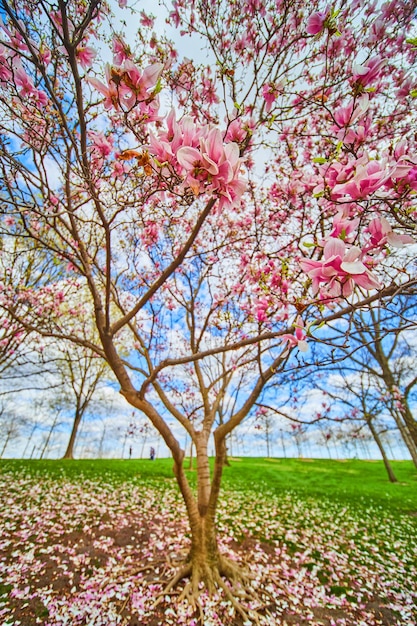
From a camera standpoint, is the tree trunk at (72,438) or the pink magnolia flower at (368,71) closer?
the pink magnolia flower at (368,71)

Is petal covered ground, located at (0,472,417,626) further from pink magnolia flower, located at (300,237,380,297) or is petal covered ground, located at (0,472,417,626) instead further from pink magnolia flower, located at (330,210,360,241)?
pink magnolia flower, located at (330,210,360,241)

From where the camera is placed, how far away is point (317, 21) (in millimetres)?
1896

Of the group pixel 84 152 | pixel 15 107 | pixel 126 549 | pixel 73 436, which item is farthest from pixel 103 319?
pixel 73 436

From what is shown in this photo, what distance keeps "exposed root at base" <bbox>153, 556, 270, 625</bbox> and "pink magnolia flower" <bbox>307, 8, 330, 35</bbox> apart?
18.9 ft

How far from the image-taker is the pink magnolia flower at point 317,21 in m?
1.87

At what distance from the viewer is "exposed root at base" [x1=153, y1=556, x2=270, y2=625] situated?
11.5 feet

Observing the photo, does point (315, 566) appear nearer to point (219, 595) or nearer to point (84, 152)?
point (219, 595)

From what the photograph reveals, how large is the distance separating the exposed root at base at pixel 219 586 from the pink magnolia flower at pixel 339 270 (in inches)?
169

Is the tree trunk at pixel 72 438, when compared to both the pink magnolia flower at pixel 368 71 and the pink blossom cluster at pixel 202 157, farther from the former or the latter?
the pink magnolia flower at pixel 368 71

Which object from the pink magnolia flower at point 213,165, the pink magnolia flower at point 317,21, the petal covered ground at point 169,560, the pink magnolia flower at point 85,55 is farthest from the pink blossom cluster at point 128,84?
the petal covered ground at point 169,560

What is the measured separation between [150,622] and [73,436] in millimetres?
17314

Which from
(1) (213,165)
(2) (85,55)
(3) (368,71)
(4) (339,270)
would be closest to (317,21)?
(3) (368,71)

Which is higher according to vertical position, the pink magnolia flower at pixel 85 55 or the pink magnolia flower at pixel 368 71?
the pink magnolia flower at pixel 85 55

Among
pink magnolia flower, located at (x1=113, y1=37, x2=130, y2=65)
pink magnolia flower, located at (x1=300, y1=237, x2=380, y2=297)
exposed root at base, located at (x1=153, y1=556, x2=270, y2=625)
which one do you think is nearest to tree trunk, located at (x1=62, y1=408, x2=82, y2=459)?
exposed root at base, located at (x1=153, y1=556, x2=270, y2=625)
